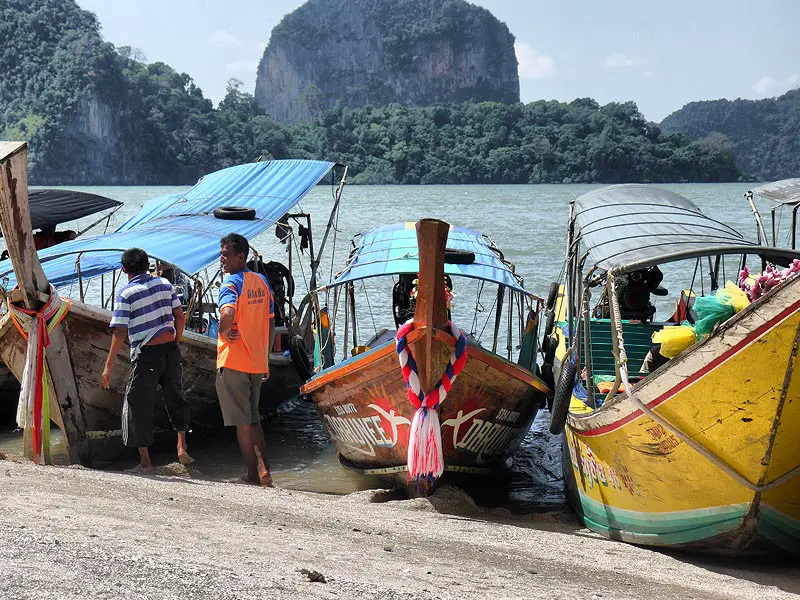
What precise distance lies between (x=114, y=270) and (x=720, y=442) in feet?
20.6

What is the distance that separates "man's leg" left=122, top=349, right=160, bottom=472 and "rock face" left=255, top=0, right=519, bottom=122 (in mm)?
129328

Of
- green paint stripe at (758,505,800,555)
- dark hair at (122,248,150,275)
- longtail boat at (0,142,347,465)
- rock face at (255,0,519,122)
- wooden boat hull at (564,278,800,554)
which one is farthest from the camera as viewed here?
rock face at (255,0,519,122)

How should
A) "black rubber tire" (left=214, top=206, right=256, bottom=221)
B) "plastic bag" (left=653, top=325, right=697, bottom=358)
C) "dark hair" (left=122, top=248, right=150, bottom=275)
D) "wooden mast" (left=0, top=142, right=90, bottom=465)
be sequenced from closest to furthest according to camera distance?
1. "plastic bag" (left=653, top=325, right=697, bottom=358)
2. "wooden mast" (left=0, top=142, right=90, bottom=465)
3. "dark hair" (left=122, top=248, right=150, bottom=275)
4. "black rubber tire" (left=214, top=206, right=256, bottom=221)

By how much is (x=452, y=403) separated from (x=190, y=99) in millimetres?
73146

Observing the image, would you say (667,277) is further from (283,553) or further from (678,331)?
(283,553)

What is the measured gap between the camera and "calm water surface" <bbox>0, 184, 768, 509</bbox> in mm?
8602

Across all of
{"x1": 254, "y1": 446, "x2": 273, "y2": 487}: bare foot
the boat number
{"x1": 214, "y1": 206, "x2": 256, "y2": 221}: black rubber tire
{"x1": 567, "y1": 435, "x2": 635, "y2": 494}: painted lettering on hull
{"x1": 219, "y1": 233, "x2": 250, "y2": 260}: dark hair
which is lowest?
{"x1": 254, "y1": 446, "x2": 273, "y2": 487}: bare foot

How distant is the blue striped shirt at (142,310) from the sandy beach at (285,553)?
0.91 metres

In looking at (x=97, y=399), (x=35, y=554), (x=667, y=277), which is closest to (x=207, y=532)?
(x=35, y=554)

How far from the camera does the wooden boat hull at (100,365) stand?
297 inches

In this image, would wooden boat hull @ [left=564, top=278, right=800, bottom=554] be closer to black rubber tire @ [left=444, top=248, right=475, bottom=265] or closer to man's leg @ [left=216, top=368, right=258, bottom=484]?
man's leg @ [left=216, top=368, right=258, bottom=484]

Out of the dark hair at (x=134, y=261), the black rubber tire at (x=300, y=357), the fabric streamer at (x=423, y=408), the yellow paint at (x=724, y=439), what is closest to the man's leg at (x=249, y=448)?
the fabric streamer at (x=423, y=408)

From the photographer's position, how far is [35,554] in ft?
12.8

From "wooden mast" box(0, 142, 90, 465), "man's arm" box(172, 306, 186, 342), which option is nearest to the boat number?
"man's arm" box(172, 306, 186, 342)
